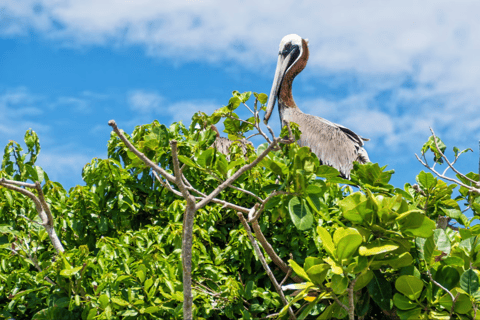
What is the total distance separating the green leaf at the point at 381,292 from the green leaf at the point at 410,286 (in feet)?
0.65

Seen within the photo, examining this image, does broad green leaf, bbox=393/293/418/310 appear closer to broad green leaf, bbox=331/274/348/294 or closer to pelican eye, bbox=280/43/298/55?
broad green leaf, bbox=331/274/348/294

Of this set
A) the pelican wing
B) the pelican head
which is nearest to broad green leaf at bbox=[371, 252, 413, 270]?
the pelican wing

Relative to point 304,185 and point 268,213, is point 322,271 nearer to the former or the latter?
point 304,185

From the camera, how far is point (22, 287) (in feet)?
12.9

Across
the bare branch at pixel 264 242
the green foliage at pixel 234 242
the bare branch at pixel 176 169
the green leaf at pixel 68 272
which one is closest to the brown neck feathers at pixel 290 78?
the green foliage at pixel 234 242

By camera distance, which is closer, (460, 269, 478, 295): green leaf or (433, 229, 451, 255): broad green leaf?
(460, 269, 478, 295): green leaf

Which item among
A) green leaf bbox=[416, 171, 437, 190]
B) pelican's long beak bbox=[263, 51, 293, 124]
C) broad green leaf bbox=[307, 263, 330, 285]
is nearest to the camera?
broad green leaf bbox=[307, 263, 330, 285]

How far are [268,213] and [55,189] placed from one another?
6.41 feet

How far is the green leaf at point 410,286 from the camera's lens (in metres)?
2.79

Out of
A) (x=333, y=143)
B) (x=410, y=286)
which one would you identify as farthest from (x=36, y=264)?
(x=333, y=143)

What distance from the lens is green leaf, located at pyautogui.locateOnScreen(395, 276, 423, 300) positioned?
2785 mm

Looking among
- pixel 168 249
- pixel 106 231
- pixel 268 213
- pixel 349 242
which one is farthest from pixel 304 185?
pixel 106 231

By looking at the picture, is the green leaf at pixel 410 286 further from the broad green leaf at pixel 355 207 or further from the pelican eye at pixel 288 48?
the pelican eye at pixel 288 48

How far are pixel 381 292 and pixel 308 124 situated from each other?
673 cm
